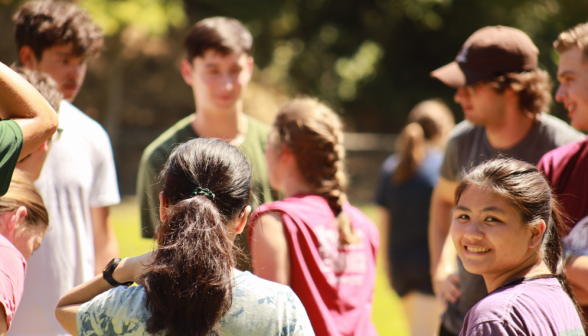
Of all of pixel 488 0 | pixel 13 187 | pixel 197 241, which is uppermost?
pixel 488 0

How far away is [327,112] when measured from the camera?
2742mm

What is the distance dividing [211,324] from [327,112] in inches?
53.3

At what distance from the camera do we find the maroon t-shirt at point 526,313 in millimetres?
1653

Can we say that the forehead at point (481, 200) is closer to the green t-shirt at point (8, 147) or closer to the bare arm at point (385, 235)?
the green t-shirt at point (8, 147)

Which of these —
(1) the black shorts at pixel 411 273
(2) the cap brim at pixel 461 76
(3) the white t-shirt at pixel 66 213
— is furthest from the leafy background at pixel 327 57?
(2) the cap brim at pixel 461 76

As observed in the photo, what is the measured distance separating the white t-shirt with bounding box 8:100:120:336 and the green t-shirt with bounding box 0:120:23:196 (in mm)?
1157

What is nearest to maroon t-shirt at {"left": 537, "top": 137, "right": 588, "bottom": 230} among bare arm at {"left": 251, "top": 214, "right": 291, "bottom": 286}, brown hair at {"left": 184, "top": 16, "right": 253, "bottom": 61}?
bare arm at {"left": 251, "top": 214, "right": 291, "bottom": 286}

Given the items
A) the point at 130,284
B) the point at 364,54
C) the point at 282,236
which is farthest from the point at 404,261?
the point at 364,54

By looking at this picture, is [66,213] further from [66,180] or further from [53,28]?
[53,28]

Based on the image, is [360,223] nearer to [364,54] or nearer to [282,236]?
[282,236]

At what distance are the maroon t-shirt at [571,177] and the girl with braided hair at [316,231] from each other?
873 mm

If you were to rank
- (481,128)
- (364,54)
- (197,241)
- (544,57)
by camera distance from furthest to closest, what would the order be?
1. (364,54)
2. (544,57)
3. (481,128)
4. (197,241)

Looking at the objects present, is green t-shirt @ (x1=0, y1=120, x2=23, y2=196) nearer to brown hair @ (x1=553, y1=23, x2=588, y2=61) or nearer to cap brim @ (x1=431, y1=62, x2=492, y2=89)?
cap brim @ (x1=431, y1=62, x2=492, y2=89)

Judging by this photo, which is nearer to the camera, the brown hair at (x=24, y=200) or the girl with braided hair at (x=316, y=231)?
the brown hair at (x=24, y=200)
